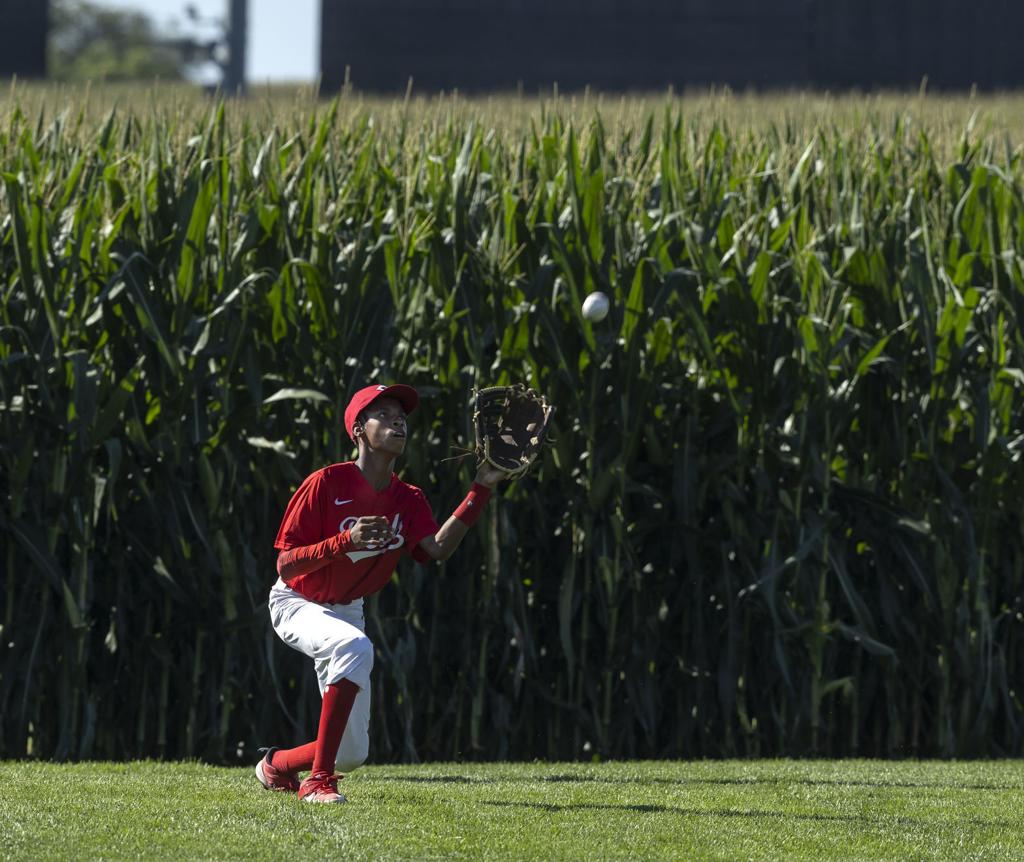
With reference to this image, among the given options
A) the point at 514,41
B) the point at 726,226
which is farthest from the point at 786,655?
the point at 514,41

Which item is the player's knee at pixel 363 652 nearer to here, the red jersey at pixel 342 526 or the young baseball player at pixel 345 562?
the young baseball player at pixel 345 562

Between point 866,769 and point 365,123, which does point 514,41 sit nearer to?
point 365,123

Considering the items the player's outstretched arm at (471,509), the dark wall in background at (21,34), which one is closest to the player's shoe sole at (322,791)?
the player's outstretched arm at (471,509)

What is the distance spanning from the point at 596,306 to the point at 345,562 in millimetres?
2399

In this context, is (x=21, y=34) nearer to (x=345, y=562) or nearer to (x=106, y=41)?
(x=345, y=562)

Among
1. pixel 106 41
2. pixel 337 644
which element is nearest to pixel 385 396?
pixel 337 644

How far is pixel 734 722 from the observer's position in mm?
8375

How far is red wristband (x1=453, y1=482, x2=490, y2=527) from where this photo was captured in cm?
592

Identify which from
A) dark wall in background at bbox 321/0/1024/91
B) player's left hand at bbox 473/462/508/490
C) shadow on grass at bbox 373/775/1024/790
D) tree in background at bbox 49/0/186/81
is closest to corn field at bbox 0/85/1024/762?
shadow on grass at bbox 373/775/1024/790

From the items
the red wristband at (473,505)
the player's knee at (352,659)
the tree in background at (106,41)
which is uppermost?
the tree in background at (106,41)

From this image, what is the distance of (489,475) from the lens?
591 cm

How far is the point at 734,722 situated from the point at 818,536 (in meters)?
1.02

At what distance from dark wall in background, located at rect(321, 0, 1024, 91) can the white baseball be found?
57.0 ft

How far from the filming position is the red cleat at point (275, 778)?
20.2 feet
